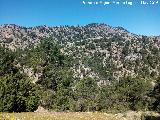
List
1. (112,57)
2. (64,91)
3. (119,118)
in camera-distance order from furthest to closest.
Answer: (112,57)
(64,91)
(119,118)

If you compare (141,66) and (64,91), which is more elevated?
(141,66)

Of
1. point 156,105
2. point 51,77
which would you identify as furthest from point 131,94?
point 51,77

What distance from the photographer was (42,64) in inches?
4825

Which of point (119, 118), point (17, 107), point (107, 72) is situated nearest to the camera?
point (119, 118)

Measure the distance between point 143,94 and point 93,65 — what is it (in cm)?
9720

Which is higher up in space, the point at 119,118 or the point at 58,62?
the point at 58,62

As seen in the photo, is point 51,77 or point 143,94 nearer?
point 143,94

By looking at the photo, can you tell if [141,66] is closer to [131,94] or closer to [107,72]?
[107,72]

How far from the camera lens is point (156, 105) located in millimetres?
75125

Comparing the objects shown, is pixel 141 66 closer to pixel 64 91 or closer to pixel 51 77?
pixel 51 77

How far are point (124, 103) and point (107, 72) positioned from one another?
85.6 meters

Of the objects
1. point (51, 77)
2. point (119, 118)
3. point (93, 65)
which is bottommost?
point (119, 118)

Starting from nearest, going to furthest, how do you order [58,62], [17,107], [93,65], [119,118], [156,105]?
[119,118] → [17,107] → [156,105] → [58,62] → [93,65]

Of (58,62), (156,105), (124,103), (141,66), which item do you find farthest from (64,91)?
(141,66)
